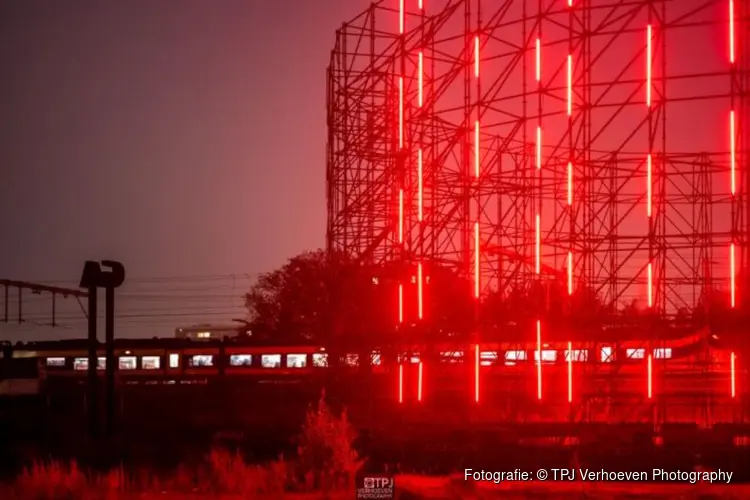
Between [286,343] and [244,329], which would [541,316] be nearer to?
[286,343]

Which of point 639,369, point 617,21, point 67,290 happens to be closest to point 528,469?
point 617,21

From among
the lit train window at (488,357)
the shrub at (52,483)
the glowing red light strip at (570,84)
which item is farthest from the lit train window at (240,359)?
the shrub at (52,483)

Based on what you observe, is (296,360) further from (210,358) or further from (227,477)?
(227,477)

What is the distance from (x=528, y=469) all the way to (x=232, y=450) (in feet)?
15.2

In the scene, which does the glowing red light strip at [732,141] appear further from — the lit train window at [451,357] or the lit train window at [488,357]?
the lit train window at [488,357]

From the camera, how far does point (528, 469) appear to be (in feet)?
44.9

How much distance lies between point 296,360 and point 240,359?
79.7 inches

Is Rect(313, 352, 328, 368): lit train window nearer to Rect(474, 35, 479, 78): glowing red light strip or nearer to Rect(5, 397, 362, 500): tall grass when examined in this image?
Rect(474, 35, 479, 78): glowing red light strip

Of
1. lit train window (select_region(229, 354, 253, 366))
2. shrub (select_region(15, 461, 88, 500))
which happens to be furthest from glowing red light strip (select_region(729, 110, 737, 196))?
lit train window (select_region(229, 354, 253, 366))

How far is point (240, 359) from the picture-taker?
1289 inches

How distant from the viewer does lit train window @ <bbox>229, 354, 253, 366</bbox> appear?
32531 mm

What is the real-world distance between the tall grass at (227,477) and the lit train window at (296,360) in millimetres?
16269

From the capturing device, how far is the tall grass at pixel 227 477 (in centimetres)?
1303

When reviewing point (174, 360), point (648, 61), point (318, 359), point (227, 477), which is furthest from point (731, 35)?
point (174, 360)
